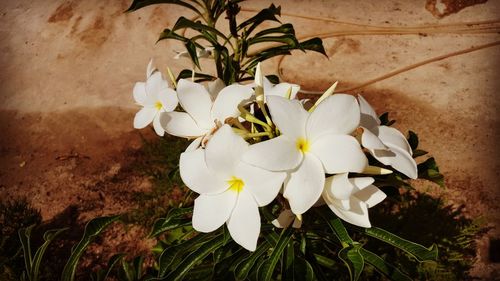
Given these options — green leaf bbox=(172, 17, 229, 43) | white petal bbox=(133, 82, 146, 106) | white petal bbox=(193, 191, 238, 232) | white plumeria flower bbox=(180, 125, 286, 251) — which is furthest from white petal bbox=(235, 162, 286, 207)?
green leaf bbox=(172, 17, 229, 43)

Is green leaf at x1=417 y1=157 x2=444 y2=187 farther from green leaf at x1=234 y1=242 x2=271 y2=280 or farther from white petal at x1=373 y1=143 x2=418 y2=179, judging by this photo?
green leaf at x1=234 y1=242 x2=271 y2=280

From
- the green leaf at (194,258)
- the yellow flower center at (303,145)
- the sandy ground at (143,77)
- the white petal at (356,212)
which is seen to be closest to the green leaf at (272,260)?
the green leaf at (194,258)

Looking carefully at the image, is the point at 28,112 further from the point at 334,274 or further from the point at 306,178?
the point at 306,178

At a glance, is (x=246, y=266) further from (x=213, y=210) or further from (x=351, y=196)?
(x=351, y=196)

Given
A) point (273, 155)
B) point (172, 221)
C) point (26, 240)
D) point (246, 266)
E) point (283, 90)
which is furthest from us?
point (26, 240)

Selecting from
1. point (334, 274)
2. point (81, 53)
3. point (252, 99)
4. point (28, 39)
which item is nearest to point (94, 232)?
point (252, 99)

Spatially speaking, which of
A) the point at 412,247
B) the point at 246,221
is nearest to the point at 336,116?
the point at 246,221
